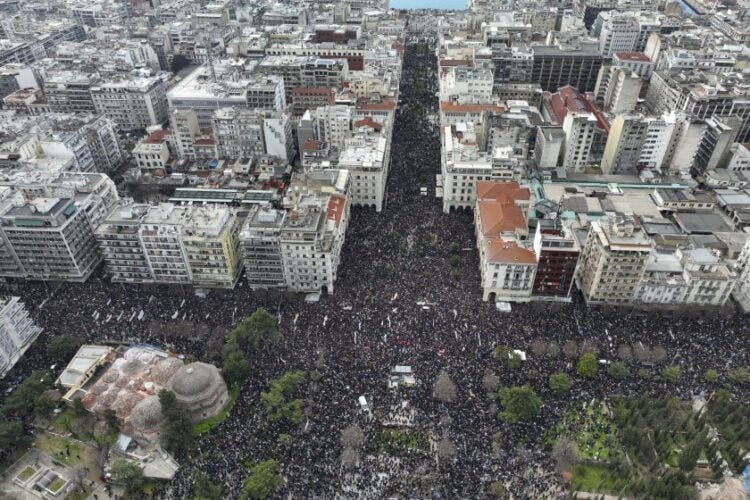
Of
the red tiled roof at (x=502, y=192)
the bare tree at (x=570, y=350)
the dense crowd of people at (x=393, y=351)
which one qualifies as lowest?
the dense crowd of people at (x=393, y=351)

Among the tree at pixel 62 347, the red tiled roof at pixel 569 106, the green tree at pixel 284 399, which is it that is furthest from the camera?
the red tiled roof at pixel 569 106

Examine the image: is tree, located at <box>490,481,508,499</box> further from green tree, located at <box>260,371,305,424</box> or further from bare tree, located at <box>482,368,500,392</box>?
green tree, located at <box>260,371,305,424</box>

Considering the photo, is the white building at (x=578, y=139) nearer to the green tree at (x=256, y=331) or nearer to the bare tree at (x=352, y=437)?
the green tree at (x=256, y=331)

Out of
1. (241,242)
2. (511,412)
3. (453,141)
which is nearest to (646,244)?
(511,412)

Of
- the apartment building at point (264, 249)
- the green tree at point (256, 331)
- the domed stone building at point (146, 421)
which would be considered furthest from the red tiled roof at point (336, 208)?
the domed stone building at point (146, 421)

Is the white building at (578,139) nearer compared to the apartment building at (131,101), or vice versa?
the white building at (578,139)

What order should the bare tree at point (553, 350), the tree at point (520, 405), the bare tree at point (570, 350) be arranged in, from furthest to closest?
the bare tree at point (553, 350) → the bare tree at point (570, 350) → the tree at point (520, 405)

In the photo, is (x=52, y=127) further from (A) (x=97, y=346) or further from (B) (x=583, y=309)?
(B) (x=583, y=309)
